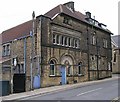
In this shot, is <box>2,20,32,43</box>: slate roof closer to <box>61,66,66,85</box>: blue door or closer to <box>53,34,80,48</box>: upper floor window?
<box>53,34,80,48</box>: upper floor window

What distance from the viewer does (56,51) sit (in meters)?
29.5

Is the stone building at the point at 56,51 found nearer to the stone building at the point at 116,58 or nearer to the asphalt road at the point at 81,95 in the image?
the asphalt road at the point at 81,95

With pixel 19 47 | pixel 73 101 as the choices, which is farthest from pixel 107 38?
pixel 73 101

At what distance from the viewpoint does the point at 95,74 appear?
3766cm

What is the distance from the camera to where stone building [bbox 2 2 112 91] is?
27.4m

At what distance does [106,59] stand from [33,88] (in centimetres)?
2195

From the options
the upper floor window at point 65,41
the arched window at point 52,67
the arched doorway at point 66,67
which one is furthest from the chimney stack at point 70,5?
the arched window at point 52,67

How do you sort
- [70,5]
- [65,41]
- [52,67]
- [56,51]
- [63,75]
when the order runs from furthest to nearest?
[70,5] → [65,41] → [63,75] → [56,51] → [52,67]

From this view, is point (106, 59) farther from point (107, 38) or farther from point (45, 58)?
point (45, 58)

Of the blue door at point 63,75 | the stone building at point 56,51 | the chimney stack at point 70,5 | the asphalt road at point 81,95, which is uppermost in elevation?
the chimney stack at point 70,5

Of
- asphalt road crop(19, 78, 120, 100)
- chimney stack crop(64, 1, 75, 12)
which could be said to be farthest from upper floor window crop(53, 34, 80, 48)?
asphalt road crop(19, 78, 120, 100)

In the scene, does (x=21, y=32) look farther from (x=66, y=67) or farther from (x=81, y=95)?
(x=81, y=95)

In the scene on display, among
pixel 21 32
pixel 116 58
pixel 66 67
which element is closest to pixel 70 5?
pixel 21 32

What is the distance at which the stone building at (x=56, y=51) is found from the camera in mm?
27439
